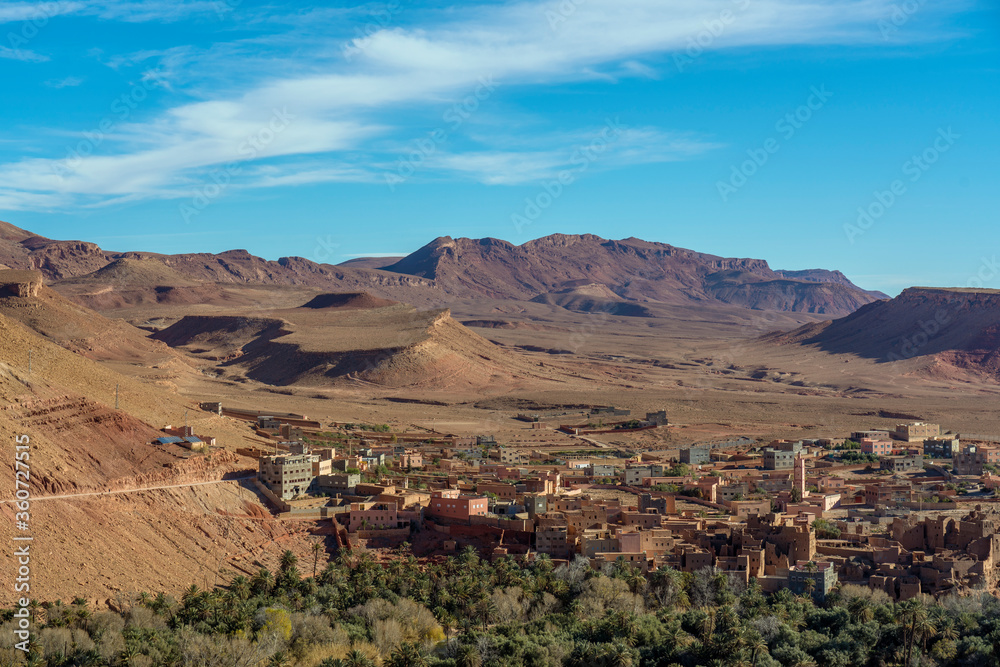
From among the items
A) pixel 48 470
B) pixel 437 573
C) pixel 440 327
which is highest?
pixel 440 327

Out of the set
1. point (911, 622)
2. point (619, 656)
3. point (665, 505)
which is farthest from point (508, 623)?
point (665, 505)

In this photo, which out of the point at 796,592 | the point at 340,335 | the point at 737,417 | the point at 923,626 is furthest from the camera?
the point at 340,335

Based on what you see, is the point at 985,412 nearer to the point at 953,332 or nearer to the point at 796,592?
the point at 953,332

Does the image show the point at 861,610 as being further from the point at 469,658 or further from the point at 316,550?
the point at 316,550

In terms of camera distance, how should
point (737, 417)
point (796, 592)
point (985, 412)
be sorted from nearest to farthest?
point (796, 592), point (737, 417), point (985, 412)

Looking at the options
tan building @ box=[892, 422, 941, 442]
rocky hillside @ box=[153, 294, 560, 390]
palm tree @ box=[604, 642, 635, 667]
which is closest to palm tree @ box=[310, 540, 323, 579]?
palm tree @ box=[604, 642, 635, 667]

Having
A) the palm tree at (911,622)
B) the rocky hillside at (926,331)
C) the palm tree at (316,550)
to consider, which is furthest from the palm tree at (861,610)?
the rocky hillside at (926,331)

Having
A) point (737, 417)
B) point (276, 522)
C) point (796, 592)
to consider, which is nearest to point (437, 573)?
point (276, 522)

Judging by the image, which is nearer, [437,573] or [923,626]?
[923,626]
